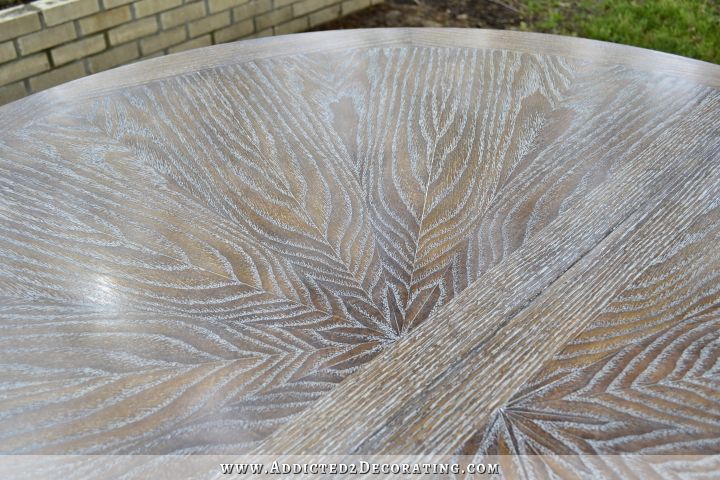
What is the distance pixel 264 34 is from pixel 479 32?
1782mm

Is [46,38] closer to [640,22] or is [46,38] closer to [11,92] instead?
[11,92]

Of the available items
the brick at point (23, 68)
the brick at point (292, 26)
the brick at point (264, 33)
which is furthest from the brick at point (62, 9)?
the brick at point (292, 26)

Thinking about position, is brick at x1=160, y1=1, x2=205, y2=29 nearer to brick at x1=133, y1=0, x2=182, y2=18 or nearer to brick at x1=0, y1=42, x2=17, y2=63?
brick at x1=133, y1=0, x2=182, y2=18

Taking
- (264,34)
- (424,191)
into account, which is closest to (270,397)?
(424,191)

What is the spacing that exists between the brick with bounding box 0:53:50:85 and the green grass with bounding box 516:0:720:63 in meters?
2.44

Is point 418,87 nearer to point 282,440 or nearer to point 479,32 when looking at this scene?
point 479,32

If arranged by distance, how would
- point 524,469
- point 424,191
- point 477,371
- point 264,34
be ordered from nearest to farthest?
point 524,469, point 477,371, point 424,191, point 264,34

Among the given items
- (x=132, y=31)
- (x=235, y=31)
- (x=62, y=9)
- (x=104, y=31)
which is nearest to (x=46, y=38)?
(x=62, y=9)

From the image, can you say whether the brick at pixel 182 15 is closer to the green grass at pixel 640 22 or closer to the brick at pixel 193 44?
the brick at pixel 193 44

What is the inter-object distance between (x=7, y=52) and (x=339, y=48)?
1.48 metres

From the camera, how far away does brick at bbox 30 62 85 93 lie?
8.49 feet

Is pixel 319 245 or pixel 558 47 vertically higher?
pixel 558 47

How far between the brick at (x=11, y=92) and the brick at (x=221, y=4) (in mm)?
Answer: 874

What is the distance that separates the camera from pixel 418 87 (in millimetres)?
1519
